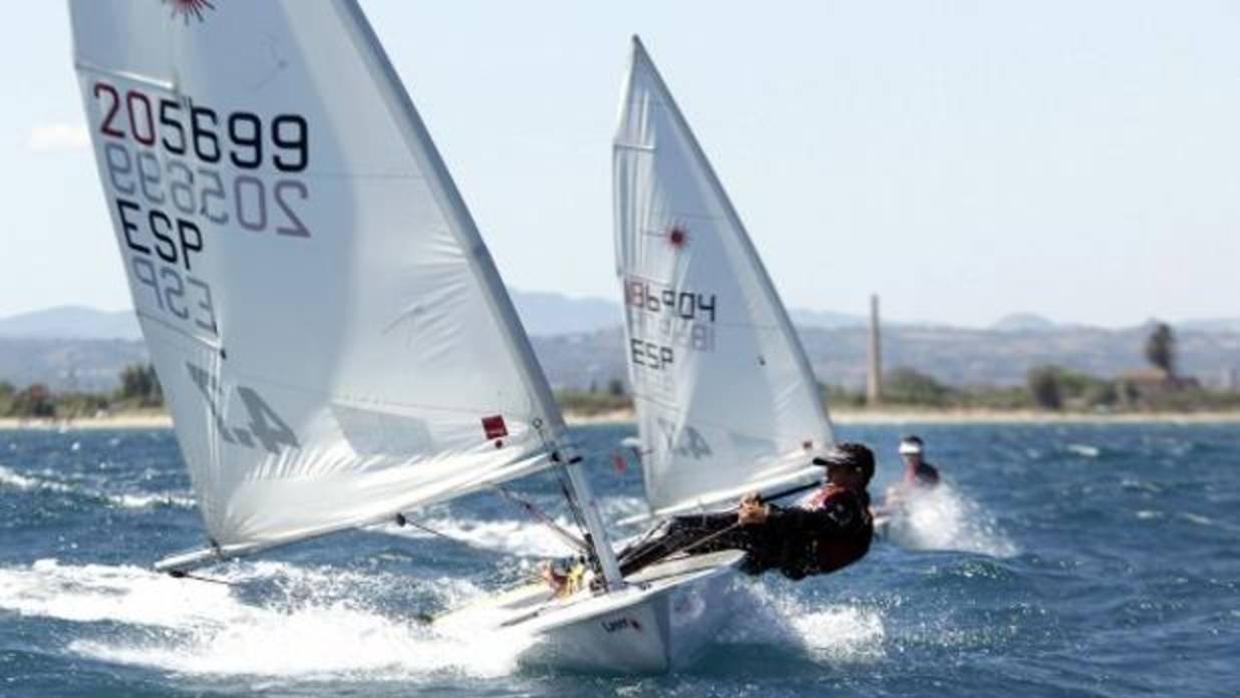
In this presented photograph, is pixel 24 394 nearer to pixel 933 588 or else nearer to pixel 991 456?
pixel 991 456

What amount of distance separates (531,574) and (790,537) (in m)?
4.45

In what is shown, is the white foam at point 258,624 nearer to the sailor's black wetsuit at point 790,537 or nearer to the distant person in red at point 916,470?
the sailor's black wetsuit at point 790,537

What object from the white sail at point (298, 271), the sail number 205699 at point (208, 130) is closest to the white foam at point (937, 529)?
the white sail at point (298, 271)

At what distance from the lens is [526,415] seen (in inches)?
578

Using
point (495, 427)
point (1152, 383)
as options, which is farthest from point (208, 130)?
point (1152, 383)

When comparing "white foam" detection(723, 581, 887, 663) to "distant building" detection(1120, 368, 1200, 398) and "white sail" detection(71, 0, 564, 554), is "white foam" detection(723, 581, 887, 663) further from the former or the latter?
"distant building" detection(1120, 368, 1200, 398)

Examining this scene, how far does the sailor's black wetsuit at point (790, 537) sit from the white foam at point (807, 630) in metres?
0.33

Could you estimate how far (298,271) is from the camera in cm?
1479

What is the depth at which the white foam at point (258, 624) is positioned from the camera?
51.1ft

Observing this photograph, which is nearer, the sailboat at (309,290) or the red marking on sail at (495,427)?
the sailboat at (309,290)

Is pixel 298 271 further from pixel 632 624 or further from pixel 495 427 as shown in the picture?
pixel 632 624

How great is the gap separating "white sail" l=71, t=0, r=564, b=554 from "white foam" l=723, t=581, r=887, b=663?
8.95ft

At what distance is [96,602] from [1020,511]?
61.9 feet

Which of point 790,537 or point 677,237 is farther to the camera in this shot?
point 677,237
